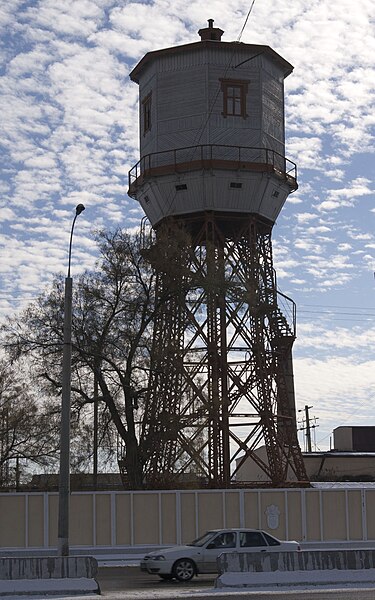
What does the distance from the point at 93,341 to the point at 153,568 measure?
13357mm

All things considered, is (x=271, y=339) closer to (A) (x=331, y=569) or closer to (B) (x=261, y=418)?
(B) (x=261, y=418)

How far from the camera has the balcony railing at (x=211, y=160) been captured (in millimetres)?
47125

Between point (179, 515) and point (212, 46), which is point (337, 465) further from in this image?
point (179, 515)

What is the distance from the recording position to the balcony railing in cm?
4712

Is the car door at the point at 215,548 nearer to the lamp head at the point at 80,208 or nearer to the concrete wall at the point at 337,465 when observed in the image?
the lamp head at the point at 80,208

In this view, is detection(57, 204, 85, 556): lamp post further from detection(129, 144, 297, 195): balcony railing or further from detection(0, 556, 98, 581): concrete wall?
detection(129, 144, 297, 195): balcony railing

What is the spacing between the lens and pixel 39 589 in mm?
22266

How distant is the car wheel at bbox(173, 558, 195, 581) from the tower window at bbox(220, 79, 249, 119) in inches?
1043

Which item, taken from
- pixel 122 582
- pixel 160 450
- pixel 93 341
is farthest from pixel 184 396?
pixel 122 582

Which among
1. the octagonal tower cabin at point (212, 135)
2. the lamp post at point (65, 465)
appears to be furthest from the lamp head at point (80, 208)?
the octagonal tower cabin at point (212, 135)

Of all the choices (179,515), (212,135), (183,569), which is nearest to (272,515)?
(179,515)

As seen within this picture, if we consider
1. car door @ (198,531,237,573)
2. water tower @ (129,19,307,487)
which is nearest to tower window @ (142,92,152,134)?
water tower @ (129,19,307,487)

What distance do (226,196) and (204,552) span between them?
936 inches

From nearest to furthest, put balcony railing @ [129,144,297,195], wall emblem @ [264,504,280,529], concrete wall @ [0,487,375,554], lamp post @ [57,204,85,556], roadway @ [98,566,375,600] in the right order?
roadway @ [98,566,375,600] < lamp post @ [57,204,85,556] < concrete wall @ [0,487,375,554] < wall emblem @ [264,504,280,529] < balcony railing @ [129,144,297,195]
